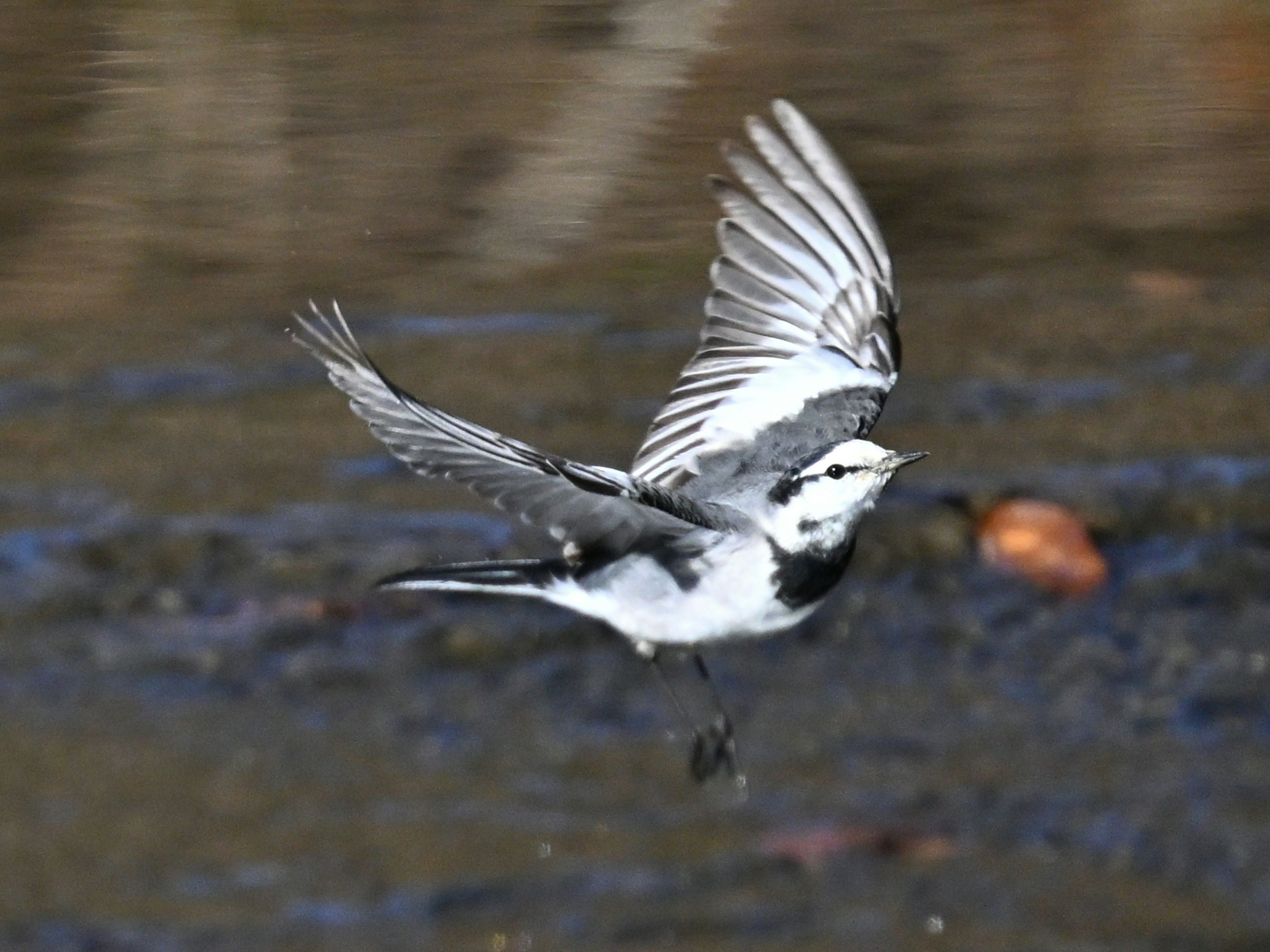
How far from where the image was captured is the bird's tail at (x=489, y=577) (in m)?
4.92

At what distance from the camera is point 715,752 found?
534cm

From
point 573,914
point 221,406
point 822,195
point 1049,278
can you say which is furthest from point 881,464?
point 1049,278

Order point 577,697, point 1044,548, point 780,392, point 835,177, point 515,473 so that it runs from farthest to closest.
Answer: point 1044,548, point 577,697, point 780,392, point 835,177, point 515,473

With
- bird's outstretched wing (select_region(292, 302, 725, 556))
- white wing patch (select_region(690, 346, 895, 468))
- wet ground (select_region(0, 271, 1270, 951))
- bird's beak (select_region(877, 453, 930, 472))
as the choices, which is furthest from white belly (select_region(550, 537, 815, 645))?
white wing patch (select_region(690, 346, 895, 468))

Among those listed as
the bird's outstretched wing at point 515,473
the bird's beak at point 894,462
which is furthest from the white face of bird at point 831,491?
the bird's outstretched wing at point 515,473

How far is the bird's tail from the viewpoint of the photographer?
194 inches

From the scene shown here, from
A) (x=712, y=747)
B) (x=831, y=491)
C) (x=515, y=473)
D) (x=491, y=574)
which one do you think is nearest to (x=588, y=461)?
(x=712, y=747)

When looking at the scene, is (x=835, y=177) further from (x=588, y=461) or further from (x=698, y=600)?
(x=588, y=461)

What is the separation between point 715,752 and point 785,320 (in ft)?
4.08

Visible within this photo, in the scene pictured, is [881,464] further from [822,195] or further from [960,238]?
[960,238]

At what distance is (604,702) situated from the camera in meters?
5.85

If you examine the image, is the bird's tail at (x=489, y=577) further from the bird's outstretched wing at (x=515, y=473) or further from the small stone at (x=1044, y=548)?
the small stone at (x=1044, y=548)

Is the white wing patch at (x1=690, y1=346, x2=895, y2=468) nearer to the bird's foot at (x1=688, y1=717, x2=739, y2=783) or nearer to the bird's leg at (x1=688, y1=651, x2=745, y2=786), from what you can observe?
the bird's leg at (x1=688, y1=651, x2=745, y2=786)

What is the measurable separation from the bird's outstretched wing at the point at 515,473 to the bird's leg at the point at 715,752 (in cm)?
82
